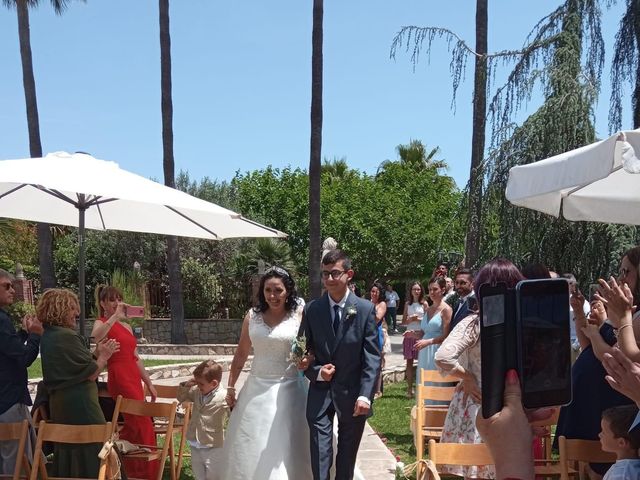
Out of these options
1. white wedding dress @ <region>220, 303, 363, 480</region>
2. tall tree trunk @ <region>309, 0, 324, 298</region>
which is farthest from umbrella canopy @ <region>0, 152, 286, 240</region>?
tall tree trunk @ <region>309, 0, 324, 298</region>

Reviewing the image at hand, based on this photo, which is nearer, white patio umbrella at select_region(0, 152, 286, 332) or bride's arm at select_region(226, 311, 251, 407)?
white patio umbrella at select_region(0, 152, 286, 332)

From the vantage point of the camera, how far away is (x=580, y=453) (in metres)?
4.17

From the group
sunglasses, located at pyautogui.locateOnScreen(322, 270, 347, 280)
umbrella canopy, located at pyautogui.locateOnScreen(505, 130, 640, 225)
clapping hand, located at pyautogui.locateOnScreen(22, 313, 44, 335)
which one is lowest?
clapping hand, located at pyautogui.locateOnScreen(22, 313, 44, 335)

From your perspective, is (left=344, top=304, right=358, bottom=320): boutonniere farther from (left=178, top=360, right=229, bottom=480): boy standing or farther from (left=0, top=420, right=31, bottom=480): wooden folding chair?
(left=0, top=420, right=31, bottom=480): wooden folding chair

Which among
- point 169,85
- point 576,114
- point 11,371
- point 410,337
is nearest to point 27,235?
point 169,85

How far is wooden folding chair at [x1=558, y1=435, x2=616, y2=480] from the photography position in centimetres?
413

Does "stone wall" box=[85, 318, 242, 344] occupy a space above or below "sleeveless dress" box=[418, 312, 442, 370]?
below

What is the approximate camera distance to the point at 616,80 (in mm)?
11602

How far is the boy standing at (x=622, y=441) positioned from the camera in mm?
3131

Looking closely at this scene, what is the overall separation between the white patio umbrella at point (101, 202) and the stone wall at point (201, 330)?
702 inches

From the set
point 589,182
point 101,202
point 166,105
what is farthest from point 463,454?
point 166,105

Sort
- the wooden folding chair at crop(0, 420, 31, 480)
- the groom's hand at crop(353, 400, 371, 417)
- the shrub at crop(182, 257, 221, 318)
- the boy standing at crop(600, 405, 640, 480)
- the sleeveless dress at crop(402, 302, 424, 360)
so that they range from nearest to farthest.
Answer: the boy standing at crop(600, 405, 640, 480), the wooden folding chair at crop(0, 420, 31, 480), the groom's hand at crop(353, 400, 371, 417), the sleeveless dress at crop(402, 302, 424, 360), the shrub at crop(182, 257, 221, 318)

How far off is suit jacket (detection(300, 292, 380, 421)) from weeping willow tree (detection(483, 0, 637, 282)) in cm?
640

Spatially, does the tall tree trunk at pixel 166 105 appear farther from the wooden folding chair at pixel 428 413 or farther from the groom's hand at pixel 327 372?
the groom's hand at pixel 327 372
